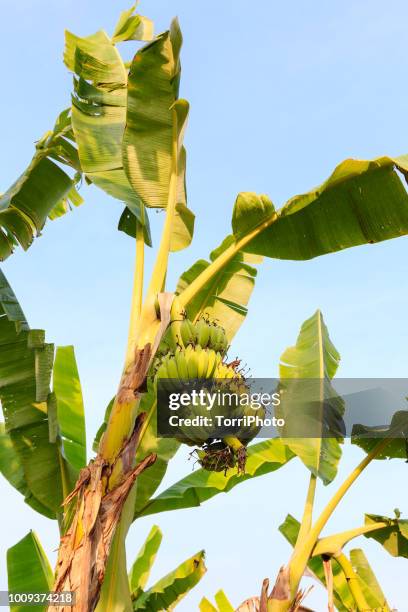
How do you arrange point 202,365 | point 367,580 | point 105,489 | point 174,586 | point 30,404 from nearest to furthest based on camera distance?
point 202,365
point 105,489
point 30,404
point 174,586
point 367,580

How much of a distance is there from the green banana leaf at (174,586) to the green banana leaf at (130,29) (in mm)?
3565

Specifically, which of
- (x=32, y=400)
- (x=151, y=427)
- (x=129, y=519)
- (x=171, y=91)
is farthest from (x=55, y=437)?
(x=171, y=91)

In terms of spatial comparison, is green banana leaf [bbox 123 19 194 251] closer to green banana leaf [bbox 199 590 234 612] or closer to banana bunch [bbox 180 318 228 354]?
banana bunch [bbox 180 318 228 354]

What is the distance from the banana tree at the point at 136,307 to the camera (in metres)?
2.88

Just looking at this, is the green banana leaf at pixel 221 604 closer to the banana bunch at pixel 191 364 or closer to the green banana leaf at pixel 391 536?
the green banana leaf at pixel 391 536

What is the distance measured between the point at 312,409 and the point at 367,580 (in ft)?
5.40

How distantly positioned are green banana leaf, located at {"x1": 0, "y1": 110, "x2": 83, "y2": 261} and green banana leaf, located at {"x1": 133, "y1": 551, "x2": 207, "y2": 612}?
241 cm

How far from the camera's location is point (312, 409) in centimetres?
420

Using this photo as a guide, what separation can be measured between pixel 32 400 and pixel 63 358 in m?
0.76

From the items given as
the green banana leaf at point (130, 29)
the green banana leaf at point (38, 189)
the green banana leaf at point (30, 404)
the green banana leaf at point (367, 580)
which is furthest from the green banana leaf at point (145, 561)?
the green banana leaf at point (130, 29)

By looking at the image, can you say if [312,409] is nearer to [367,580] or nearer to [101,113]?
[367,580]

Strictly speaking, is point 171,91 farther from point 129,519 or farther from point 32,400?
point 129,519

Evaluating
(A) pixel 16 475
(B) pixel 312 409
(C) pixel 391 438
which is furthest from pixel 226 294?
(A) pixel 16 475

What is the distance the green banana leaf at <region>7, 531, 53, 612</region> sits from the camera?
14.7 ft
